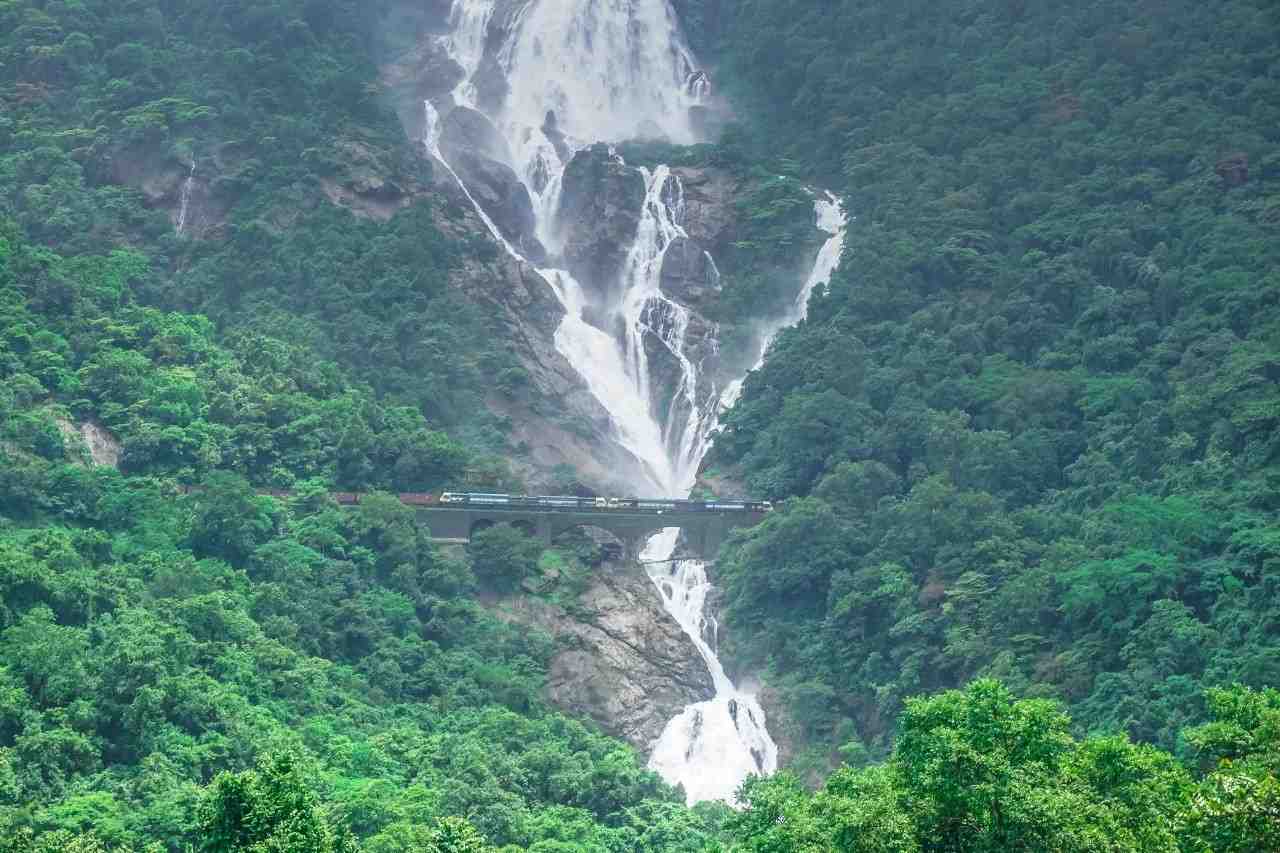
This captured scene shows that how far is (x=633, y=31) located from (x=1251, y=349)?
174 ft

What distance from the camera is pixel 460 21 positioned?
390 ft

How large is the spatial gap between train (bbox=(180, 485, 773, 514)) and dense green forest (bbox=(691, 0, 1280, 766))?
77.7 inches

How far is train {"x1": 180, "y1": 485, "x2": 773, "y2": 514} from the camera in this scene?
256 ft

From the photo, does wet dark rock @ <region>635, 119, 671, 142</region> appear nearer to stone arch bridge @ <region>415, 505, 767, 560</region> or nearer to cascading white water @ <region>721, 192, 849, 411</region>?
cascading white water @ <region>721, 192, 849, 411</region>

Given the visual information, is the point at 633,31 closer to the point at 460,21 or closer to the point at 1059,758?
the point at 460,21

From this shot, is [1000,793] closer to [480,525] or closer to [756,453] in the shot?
[480,525]

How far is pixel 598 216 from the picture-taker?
10288 centimetres

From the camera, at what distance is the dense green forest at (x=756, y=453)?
5216cm

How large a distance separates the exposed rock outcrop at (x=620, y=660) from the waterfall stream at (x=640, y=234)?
848 millimetres

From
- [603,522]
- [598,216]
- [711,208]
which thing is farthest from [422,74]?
[603,522]

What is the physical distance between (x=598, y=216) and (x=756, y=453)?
867 inches

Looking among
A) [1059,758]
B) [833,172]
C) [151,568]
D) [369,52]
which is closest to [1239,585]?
[1059,758]

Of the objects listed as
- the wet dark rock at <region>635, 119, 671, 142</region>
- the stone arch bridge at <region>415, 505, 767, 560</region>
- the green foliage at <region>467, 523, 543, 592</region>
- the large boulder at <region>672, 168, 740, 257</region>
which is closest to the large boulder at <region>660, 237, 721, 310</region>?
the large boulder at <region>672, 168, 740, 257</region>

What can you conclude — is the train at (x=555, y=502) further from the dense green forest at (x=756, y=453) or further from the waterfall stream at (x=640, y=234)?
the waterfall stream at (x=640, y=234)
